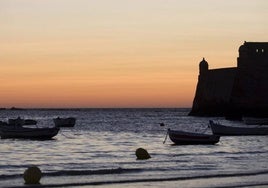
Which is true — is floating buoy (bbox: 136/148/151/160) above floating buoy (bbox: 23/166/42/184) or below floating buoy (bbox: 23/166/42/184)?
below

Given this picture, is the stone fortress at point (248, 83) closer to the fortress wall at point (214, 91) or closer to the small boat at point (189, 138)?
the fortress wall at point (214, 91)

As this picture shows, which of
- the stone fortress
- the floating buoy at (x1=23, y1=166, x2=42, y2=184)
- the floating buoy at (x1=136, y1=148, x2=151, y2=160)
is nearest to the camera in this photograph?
the floating buoy at (x1=23, y1=166, x2=42, y2=184)

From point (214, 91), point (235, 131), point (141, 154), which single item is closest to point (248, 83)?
point (214, 91)

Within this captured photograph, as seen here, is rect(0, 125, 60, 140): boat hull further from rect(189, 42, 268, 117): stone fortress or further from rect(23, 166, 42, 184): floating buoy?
rect(189, 42, 268, 117): stone fortress

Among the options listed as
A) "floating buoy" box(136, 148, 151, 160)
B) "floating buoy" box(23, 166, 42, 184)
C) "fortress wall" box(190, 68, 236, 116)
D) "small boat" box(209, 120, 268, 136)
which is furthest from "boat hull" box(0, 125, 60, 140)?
"fortress wall" box(190, 68, 236, 116)

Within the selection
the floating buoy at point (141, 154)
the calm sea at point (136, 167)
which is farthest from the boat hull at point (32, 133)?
the floating buoy at point (141, 154)

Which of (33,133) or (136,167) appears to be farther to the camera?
(33,133)

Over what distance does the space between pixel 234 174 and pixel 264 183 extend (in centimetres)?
345

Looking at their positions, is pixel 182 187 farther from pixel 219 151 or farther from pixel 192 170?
pixel 219 151

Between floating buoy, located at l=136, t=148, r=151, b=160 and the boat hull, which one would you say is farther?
the boat hull

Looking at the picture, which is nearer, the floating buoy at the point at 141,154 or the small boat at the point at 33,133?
the floating buoy at the point at 141,154

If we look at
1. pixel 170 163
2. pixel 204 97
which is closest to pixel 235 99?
pixel 204 97

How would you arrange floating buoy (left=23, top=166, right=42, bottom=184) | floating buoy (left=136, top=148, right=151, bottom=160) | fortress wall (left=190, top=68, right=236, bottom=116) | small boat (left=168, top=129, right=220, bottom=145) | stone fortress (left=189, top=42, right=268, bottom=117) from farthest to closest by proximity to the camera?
fortress wall (left=190, top=68, right=236, bottom=116) → stone fortress (left=189, top=42, right=268, bottom=117) → small boat (left=168, top=129, right=220, bottom=145) → floating buoy (left=136, top=148, right=151, bottom=160) → floating buoy (left=23, top=166, right=42, bottom=184)

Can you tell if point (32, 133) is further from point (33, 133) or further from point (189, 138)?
point (189, 138)
